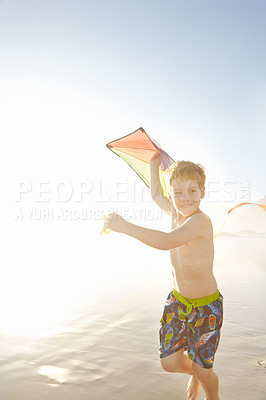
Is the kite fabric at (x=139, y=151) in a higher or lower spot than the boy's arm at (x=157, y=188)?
higher

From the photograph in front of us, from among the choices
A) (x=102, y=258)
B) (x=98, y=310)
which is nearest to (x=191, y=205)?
(x=98, y=310)

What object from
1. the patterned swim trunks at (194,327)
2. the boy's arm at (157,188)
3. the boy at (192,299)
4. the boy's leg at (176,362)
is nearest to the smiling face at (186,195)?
the boy at (192,299)

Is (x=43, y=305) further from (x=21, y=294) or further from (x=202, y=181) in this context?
(x=202, y=181)


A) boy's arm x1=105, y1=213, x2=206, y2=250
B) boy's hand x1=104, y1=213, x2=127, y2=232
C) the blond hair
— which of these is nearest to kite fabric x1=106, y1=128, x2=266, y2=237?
the blond hair

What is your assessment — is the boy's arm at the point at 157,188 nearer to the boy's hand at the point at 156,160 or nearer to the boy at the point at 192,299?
the boy's hand at the point at 156,160

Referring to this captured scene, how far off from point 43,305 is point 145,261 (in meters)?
4.06

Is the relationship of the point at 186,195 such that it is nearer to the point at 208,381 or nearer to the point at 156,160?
the point at 156,160

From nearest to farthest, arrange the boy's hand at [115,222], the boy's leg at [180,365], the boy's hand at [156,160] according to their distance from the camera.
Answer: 1. the boy's hand at [115,222]
2. the boy's leg at [180,365]
3. the boy's hand at [156,160]

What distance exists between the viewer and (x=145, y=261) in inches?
334

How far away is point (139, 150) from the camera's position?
347cm

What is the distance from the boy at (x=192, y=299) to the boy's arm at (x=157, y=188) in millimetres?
360

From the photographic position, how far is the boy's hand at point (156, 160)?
3.20 meters

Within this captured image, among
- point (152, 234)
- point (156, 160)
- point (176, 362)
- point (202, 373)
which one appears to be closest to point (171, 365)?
point (176, 362)

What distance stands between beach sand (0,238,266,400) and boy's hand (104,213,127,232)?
4.20ft
